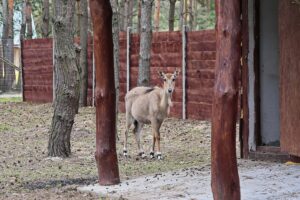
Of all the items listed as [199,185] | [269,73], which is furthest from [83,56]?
[199,185]

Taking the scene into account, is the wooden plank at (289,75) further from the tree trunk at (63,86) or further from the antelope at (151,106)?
the tree trunk at (63,86)

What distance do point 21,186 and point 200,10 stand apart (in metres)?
40.3

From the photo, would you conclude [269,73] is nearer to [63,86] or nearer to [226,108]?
[63,86]

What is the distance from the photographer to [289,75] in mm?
9695

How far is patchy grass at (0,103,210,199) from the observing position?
910cm

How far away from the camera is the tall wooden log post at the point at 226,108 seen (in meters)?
6.35

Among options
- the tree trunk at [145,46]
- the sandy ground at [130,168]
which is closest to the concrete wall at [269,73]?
the sandy ground at [130,168]

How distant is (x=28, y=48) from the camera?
26.0 metres

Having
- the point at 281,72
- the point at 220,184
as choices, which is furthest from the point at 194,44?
the point at 220,184

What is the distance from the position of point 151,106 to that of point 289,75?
9.51 ft

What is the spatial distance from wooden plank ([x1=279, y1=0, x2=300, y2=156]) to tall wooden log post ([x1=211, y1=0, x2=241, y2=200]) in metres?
3.32

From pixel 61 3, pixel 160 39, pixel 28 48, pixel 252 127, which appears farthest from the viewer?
pixel 28 48

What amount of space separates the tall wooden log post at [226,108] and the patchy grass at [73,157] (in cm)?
218

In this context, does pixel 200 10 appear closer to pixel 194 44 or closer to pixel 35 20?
pixel 35 20
